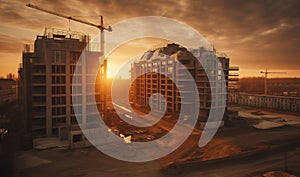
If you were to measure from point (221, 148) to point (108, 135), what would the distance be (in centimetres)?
1940

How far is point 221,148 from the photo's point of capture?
115 feet

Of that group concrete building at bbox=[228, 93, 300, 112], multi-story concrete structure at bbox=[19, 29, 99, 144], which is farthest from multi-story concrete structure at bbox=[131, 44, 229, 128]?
concrete building at bbox=[228, 93, 300, 112]

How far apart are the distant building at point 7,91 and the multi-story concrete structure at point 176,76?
46.4 metres

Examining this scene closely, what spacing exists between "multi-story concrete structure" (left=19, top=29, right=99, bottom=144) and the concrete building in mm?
66247

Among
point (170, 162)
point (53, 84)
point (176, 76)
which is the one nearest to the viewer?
point (170, 162)

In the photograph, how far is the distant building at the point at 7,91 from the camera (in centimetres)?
7448

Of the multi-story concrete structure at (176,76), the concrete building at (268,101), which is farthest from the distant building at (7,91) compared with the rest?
the concrete building at (268,101)

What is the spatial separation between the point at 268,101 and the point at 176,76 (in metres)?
40.7

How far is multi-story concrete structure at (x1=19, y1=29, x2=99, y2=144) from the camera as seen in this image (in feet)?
127

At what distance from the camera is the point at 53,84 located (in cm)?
3931

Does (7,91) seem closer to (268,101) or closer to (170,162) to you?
(170,162)

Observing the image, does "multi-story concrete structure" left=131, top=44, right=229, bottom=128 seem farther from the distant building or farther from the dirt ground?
the distant building

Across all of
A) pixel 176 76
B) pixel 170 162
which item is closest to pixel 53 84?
pixel 170 162

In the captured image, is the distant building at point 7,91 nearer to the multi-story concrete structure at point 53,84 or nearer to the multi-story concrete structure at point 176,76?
the multi-story concrete structure at point 53,84
